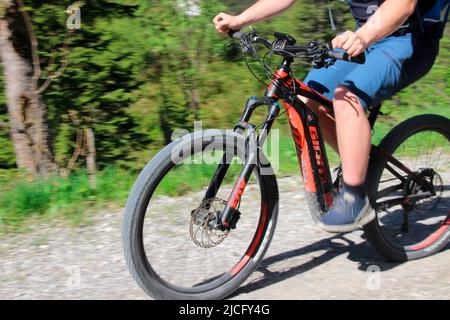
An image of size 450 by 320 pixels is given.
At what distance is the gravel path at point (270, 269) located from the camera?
3.57 meters

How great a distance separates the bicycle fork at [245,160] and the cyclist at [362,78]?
14.5 inches

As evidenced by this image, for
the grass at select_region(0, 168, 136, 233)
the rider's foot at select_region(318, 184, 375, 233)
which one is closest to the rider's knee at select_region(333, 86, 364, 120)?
the rider's foot at select_region(318, 184, 375, 233)

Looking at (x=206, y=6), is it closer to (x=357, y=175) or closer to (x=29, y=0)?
(x=29, y=0)

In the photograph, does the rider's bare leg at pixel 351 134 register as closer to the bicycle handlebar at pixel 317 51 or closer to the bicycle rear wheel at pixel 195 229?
the bicycle handlebar at pixel 317 51

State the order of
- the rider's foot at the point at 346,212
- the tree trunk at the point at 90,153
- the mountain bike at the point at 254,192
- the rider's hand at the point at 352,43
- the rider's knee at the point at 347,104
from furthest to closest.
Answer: the tree trunk at the point at 90,153, the rider's foot at the point at 346,212, the rider's knee at the point at 347,104, the mountain bike at the point at 254,192, the rider's hand at the point at 352,43

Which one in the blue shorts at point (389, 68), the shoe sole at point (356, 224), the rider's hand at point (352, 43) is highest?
the rider's hand at point (352, 43)

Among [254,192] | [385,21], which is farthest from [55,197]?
[385,21]

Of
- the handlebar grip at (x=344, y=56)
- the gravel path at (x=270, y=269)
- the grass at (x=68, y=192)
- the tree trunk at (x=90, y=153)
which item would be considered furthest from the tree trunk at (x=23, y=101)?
the handlebar grip at (x=344, y=56)

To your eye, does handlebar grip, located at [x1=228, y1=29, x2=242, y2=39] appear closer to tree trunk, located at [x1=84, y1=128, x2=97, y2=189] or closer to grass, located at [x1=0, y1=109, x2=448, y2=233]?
grass, located at [x1=0, y1=109, x2=448, y2=233]

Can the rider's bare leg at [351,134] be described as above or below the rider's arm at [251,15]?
below

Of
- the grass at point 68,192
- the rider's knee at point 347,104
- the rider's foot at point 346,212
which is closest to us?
the rider's knee at point 347,104

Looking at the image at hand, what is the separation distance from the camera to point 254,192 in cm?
391

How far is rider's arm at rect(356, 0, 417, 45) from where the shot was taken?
10.4ft

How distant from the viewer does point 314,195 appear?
3.64m
